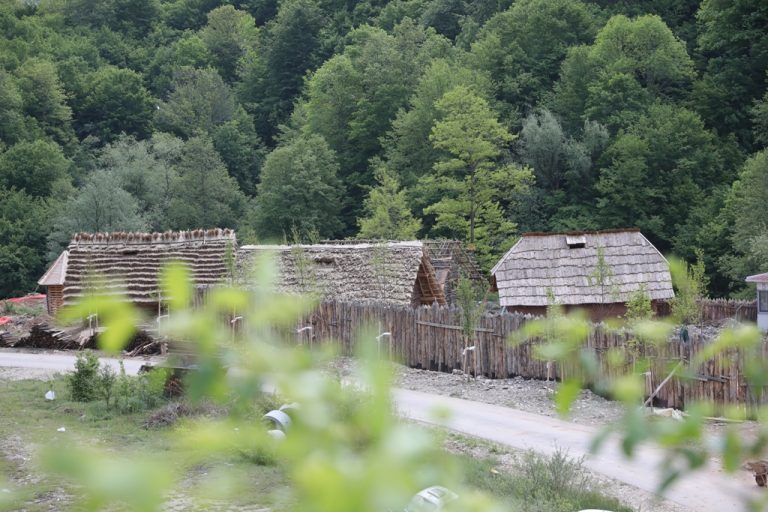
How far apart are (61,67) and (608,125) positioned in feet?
144

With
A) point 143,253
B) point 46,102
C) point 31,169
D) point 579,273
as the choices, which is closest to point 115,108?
point 46,102

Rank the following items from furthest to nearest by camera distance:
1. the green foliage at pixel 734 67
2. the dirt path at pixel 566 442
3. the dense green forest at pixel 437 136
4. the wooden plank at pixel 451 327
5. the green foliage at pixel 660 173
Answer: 1. the green foliage at pixel 734 67
2. the dense green forest at pixel 437 136
3. the green foliage at pixel 660 173
4. the wooden plank at pixel 451 327
5. the dirt path at pixel 566 442

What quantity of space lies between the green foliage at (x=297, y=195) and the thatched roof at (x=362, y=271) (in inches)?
839

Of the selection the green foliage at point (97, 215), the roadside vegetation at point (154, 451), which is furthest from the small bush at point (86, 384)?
the green foliage at point (97, 215)

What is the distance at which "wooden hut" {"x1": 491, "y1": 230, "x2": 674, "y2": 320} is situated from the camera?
2480 centimetres

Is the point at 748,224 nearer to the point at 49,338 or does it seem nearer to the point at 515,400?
the point at 515,400

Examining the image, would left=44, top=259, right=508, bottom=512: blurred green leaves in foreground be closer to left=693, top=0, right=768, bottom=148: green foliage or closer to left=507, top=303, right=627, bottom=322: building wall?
left=507, top=303, right=627, bottom=322: building wall

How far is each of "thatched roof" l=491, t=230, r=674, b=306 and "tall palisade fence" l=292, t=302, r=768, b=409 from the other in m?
3.76

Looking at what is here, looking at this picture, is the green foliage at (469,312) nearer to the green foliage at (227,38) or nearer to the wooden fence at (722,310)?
the wooden fence at (722,310)

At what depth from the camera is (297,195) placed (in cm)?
4903

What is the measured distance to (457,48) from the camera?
58.3 metres

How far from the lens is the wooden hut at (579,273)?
24.8 metres

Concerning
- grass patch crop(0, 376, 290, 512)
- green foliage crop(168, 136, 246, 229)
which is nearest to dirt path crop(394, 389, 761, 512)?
grass patch crop(0, 376, 290, 512)

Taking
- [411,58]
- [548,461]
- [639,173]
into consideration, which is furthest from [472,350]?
[411,58]
